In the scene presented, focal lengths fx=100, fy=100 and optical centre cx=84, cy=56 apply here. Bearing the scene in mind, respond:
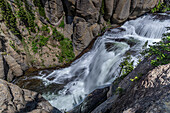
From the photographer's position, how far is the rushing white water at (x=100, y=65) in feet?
25.2

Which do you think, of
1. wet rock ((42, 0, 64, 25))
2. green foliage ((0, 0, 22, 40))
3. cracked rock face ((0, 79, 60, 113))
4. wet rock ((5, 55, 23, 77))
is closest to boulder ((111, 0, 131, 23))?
wet rock ((42, 0, 64, 25))

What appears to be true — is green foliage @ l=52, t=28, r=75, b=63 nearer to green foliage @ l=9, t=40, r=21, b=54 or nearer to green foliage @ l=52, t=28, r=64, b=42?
green foliage @ l=52, t=28, r=64, b=42

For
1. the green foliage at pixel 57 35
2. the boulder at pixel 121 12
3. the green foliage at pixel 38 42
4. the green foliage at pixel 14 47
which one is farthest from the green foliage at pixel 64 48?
the boulder at pixel 121 12

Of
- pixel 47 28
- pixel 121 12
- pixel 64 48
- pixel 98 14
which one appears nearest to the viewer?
pixel 47 28

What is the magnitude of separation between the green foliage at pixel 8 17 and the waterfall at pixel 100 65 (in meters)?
5.01

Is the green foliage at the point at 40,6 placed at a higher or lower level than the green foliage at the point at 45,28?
higher

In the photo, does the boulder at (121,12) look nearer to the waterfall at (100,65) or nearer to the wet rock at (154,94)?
the waterfall at (100,65)

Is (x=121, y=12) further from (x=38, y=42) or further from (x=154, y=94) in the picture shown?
(x=154, y=94)

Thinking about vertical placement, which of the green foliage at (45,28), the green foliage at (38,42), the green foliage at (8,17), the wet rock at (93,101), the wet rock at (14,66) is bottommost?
the wet rock at (93,101)

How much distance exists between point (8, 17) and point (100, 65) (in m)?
9.66

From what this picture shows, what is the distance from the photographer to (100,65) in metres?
8.54

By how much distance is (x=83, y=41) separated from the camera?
1245 cm

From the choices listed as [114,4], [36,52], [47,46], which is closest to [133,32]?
[114,4]

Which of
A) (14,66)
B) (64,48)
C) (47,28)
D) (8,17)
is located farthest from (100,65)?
(8,17)
